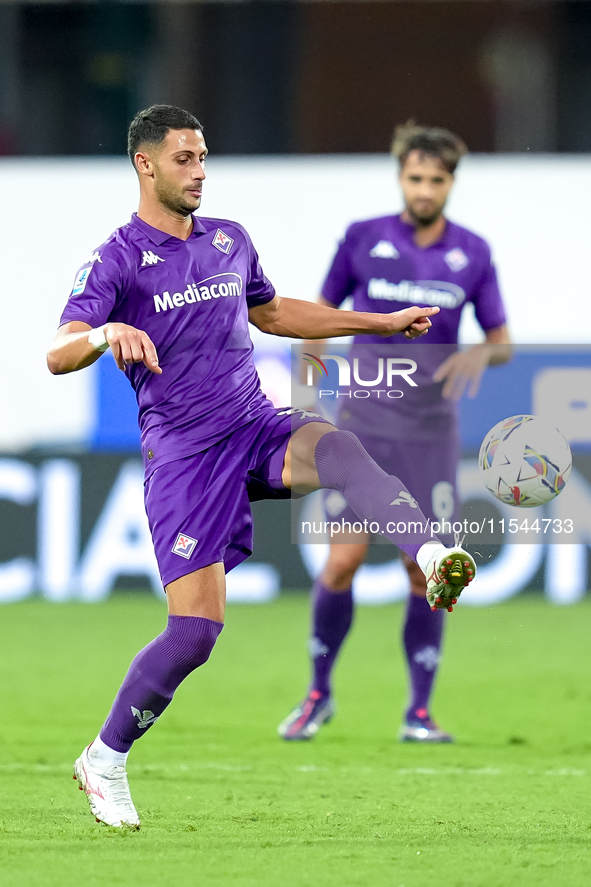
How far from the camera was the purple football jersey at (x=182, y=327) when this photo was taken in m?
3.87

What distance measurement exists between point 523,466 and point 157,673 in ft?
4.03

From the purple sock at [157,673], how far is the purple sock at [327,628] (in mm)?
1815

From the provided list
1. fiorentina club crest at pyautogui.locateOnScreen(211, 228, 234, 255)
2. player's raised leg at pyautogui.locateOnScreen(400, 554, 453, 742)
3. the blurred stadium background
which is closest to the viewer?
fiorentina club crest at pyautogui.locateOnScreen(211, 228, 234, 255)

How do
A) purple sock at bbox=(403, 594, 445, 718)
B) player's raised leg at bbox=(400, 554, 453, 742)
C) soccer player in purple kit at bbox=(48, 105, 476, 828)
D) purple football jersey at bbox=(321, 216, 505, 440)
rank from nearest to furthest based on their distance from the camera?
soccer player in purple kit at bbox=(48, 105, 476, 828), player's raised leg at bbox=(400, 554, 453, 742), purple sock at bbox=(403, 594, 445, 718), purple football jersey at bbox=(321, 216, 505, 440)

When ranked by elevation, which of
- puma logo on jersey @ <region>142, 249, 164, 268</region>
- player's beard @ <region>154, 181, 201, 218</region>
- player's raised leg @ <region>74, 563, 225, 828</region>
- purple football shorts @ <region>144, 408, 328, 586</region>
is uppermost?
player's beard @ <region>154, 181, 201, 218</region>

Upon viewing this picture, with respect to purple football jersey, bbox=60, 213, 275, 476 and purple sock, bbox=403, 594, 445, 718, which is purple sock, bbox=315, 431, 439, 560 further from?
purple sock, bbox=403, 594, 445, 718

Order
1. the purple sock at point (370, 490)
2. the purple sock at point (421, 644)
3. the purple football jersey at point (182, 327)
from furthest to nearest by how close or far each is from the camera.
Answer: the purple sock at point (421, 644) → the purple football jersey at point (182, 327) → the purple sock at point (370, 490)

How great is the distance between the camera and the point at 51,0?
11.4m

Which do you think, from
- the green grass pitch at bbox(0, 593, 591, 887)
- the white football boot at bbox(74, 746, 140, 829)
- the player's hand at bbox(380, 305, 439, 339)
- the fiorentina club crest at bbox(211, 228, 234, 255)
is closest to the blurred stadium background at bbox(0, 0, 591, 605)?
the green grass pitch at bbox(0, 593, 591, 887)

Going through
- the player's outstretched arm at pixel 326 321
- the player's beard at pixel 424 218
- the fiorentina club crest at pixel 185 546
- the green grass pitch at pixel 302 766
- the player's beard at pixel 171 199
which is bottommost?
the green grass pitch at pixel 302 766

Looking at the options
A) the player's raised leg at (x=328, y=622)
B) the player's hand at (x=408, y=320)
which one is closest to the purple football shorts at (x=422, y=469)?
the player's raised leg at (x=328, y=622)

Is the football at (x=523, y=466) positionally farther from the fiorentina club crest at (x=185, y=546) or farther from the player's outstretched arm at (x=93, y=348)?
the player's outstretched arm at (x=93, y=348)

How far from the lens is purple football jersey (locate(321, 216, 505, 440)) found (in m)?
5.56

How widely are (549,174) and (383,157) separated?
1175 millimetres
